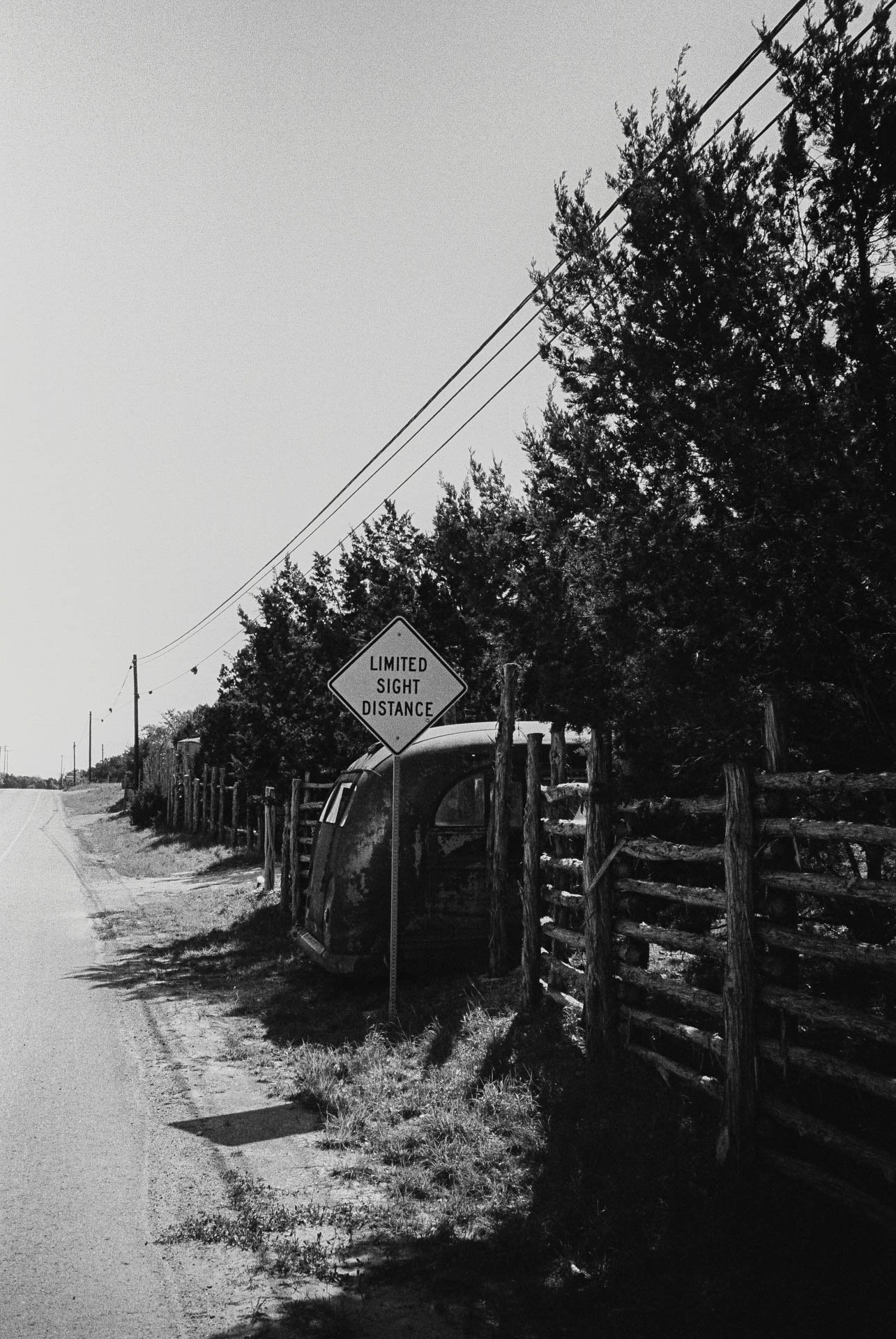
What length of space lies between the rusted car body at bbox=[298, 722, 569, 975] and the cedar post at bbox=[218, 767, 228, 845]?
1950 cm

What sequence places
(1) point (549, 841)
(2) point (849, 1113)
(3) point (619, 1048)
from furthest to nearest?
(1) point (549, 841)
(3) point (619, 1048)
(2) point (849, 1113)

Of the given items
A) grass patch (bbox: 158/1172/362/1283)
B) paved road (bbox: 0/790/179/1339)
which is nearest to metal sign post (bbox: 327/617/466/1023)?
paved road (bbox: 0/790/179/1339)

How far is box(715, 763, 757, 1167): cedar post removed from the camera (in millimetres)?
4672

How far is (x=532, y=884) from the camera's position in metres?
7.81

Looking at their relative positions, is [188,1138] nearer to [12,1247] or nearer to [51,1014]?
[12,1247]

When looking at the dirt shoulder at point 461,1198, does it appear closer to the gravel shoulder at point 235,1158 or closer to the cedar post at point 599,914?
the gravel shoulder at point 235,1158

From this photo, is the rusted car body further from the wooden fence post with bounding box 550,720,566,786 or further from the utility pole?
the utility pole

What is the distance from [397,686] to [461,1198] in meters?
4.44

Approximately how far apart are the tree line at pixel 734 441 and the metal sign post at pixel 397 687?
278cm

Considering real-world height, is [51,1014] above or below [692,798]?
below

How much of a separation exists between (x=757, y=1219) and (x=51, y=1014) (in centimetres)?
656

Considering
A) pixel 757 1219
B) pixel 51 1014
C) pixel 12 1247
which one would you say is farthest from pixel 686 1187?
pixel 51 1014

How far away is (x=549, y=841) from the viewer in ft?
26.2

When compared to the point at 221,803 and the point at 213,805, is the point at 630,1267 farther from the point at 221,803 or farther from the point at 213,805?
the point at 213,805
